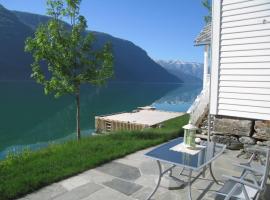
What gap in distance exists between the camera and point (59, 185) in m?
4.71

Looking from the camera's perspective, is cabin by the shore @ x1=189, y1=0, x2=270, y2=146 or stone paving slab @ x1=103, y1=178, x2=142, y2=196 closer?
stone paving slab @ x1=103, y1=178, x2=142, y2=196

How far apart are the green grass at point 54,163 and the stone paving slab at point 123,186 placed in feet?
2.78

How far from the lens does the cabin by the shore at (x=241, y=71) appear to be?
6121 millimetres

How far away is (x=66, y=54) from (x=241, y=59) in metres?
5.31

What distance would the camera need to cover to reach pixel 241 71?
650cm

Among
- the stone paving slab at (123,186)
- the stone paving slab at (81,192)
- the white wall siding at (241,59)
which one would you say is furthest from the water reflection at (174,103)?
the stone paving slab at (81,192)

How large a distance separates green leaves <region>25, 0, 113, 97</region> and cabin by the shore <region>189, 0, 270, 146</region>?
13.4ft

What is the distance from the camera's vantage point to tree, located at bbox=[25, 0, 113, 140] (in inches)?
336

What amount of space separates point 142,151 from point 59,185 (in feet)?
9.22

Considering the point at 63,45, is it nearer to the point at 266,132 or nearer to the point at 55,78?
the point at 55,78

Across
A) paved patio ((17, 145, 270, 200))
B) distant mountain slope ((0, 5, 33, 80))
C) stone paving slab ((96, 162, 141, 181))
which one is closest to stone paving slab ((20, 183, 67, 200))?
paved patio ((17, 145, 270, 200))

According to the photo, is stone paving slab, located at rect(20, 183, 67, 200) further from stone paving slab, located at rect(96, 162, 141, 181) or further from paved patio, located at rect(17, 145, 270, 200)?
stone paving slab, located at rect(96, 162, 141, 181)

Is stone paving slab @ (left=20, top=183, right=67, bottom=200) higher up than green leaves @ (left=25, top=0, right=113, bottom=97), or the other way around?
green leaves @ (left=25, top=0, right=113, bottom=97)

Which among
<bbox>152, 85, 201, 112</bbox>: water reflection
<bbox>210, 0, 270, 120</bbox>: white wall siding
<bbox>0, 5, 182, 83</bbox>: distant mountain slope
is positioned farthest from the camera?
<bbox>0, 5, 182, 83</bbox>: distant mountain slope
